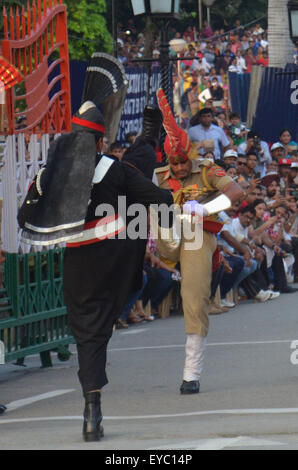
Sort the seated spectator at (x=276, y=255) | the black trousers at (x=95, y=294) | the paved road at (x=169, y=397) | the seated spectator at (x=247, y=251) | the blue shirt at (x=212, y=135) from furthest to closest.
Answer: the blue shirt at (x=212, y=135) → the seated spectator at (x=276, y=255) → the seated spectator at (x=247, y=251) → the black trousers at (x=95, y=294) → the paved road at (x=169, y=397)

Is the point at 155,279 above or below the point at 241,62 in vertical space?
below

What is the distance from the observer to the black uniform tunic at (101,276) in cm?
759

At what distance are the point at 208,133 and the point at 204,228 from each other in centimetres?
1107

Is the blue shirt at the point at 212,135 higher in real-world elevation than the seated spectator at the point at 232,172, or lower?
higher

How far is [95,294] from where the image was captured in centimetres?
766

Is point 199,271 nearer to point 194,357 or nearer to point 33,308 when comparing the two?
point 194,357

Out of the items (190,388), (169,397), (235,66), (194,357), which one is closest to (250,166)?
(194,357)

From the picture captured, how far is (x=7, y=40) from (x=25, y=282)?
2.03 m

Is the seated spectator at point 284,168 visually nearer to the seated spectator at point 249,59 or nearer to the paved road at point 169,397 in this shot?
the paved road at point 169,397

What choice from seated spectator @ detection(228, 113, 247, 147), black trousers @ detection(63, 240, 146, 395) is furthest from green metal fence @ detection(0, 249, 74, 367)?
seated spectator @ detection(228, 113, 247, 147)

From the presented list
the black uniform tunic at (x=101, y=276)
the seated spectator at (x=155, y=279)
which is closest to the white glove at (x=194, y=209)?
the black uniform tunic at (x=101, y=276)

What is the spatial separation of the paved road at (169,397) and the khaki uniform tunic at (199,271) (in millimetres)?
549

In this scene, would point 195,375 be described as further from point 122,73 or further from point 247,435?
point 122,73

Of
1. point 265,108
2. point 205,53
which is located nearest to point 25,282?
point 265,108
